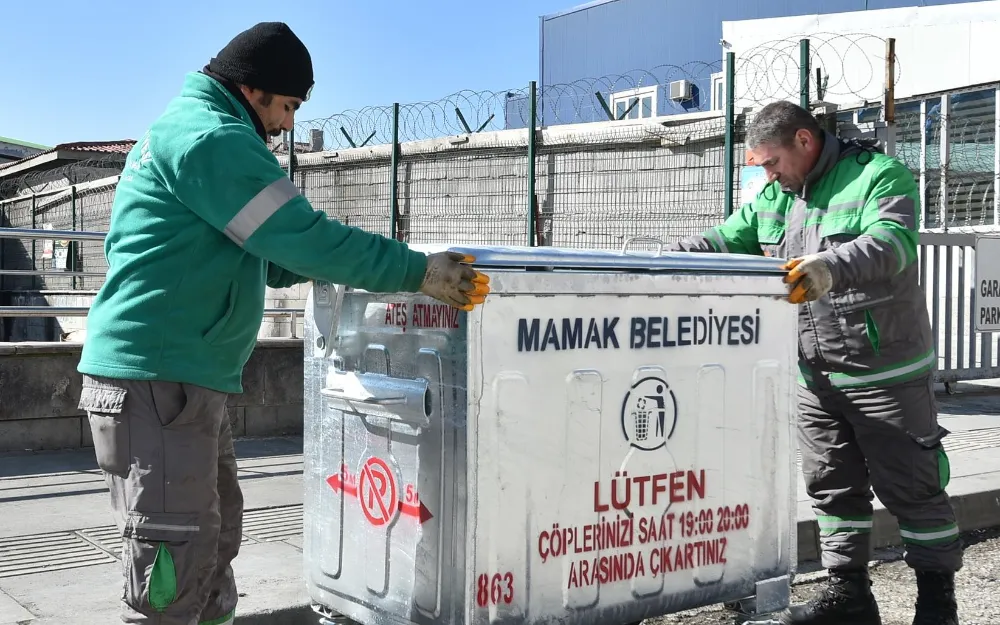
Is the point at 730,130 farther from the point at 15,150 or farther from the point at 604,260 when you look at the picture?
the point at 15,150

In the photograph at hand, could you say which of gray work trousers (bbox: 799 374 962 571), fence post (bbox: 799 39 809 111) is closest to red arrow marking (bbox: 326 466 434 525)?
gray work trousers (bbox: 799 374 962 571)

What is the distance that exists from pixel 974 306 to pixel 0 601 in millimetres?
8679

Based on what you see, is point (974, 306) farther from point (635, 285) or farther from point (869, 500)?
point (635, 285)

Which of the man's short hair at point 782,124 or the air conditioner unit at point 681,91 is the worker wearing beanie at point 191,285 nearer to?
the man's short hair at point 782,124

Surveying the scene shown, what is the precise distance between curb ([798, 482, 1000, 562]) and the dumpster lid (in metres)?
2.45

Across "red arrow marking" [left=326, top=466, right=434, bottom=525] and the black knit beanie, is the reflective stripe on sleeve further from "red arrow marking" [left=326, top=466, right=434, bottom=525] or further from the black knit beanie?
"red arrow marking" [left=326, top=466, right=434, bottom=525]

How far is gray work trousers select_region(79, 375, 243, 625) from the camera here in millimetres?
2752

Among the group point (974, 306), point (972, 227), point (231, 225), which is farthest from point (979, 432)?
point (231, 225)

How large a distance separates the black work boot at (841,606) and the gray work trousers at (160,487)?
226 centimetres

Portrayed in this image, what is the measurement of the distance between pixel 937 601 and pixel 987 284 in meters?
6.72

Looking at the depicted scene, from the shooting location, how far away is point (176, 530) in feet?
9.11

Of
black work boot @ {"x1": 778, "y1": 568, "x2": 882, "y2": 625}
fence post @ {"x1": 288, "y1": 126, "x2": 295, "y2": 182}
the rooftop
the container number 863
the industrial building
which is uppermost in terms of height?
the industrial building

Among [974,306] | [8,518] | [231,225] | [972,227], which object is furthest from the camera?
[972,227]

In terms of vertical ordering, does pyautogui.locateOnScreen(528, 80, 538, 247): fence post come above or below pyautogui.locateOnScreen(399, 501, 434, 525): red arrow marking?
above
